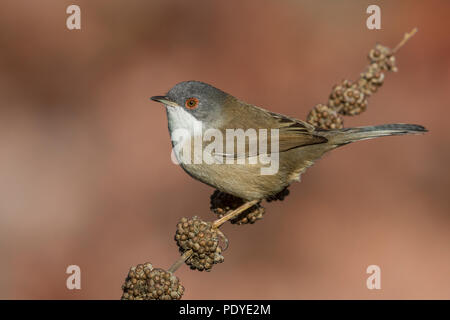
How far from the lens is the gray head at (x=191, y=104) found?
4801 millimetres

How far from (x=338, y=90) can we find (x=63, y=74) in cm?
608

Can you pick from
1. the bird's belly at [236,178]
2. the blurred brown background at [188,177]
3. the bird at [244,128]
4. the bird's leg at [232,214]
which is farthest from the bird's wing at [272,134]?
the blurred brown background at [188,177]

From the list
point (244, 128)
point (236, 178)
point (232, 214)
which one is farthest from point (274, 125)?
point (232, 214)

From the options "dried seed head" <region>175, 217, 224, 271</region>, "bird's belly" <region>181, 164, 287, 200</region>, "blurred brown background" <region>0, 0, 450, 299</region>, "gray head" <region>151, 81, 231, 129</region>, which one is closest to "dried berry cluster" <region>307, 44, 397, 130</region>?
"bird's belly" <region>181, 164, 287, 200</region>

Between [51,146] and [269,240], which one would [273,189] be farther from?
[51,146]

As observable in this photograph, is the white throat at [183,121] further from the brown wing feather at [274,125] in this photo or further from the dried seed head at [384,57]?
the dried seed head at [384,57]

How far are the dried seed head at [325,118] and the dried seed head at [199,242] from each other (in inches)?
58.0

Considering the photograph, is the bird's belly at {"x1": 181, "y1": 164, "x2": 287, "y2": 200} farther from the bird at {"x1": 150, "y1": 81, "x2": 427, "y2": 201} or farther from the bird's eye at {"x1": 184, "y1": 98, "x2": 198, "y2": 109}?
the bird's eye at {"x1": 184, "y1": 98, "x2": 198, "y2": 109}

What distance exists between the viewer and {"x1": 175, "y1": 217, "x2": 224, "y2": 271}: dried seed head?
4047 millimetres

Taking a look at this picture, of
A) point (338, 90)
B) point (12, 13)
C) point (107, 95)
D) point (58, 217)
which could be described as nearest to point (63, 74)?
point (107, 95)

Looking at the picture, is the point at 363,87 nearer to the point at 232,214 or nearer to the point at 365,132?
the point at 365,132

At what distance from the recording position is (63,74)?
366 inches

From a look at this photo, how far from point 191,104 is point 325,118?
1195 millimetres

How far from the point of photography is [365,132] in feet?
15.7
